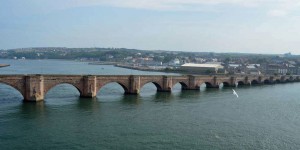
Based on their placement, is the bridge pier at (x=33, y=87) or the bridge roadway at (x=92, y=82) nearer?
the bridge pier at (x=33, y=87)

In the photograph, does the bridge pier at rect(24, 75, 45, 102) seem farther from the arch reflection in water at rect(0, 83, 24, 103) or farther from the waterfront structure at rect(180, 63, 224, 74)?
the waterfront structure at rect(180, 63, 224, 74)

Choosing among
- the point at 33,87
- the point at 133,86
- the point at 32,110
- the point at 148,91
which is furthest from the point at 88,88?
Result: the point at 148,91

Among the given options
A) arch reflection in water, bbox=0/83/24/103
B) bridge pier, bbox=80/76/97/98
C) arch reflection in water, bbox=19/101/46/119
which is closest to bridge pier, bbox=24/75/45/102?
arch reflection in water, bbox=19/101/46/119

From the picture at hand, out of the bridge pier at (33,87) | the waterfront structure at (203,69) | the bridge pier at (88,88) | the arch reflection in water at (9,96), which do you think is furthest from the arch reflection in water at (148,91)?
the waterfront structure at (203,69)

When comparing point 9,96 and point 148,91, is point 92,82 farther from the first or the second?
point 148,91

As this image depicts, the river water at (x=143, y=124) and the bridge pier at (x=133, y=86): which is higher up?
the bridge pier at (x=133, y=86)

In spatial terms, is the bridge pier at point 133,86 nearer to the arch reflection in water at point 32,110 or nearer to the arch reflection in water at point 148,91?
the arch reflection in water at point 148,91

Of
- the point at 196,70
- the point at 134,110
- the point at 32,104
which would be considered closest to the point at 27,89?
the point at 32,104

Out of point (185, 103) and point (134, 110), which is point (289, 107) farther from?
point (134, 110)
